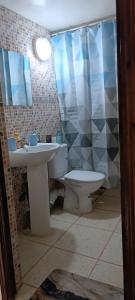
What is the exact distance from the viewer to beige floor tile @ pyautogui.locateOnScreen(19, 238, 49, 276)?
1.71 meters

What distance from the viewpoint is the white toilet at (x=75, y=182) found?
7.73 feet

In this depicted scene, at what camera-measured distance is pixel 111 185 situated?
9.07 feet

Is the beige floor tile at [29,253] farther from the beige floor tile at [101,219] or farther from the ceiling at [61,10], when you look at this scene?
the ceiling at [61,10]

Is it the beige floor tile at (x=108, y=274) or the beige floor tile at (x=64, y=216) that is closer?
the beige floor tile at (x=108, y=274)

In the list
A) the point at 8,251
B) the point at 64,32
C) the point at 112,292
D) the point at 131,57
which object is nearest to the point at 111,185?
the point at 112,292

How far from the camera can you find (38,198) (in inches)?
80.9

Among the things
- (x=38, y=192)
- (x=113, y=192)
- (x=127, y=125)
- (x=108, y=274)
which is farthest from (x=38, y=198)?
(x=127, y=125)

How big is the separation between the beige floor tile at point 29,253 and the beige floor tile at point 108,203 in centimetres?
90

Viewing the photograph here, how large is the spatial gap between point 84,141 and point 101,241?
1.18 meters

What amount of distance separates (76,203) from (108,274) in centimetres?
103

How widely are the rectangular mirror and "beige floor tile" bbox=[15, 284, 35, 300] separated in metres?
1.43

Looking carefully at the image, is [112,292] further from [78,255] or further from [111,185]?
[111,185]

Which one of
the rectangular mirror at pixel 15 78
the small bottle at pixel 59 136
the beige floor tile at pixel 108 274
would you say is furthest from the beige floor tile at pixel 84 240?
the rectangular mirror at pixel 15 78

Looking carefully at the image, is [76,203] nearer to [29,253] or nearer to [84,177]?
[84,177]
